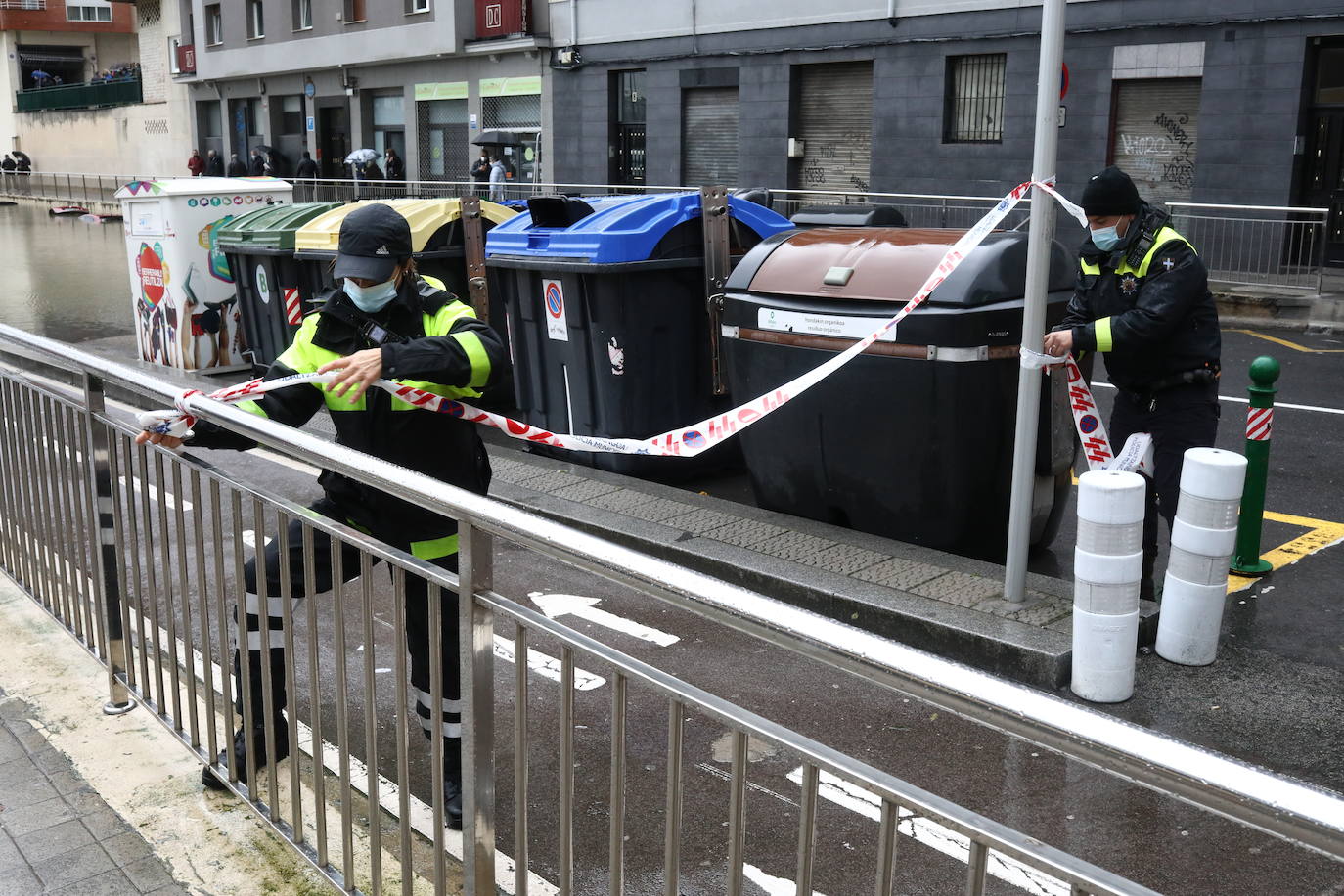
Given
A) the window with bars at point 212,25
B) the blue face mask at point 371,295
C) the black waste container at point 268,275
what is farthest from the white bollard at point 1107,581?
the window with bars at point 212,25

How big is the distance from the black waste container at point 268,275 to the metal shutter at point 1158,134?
1245cm

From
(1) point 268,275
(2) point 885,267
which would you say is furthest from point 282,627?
(1) point 268,275

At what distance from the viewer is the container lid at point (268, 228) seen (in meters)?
10.5

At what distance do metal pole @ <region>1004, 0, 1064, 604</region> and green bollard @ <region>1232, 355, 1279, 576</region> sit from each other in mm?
1038

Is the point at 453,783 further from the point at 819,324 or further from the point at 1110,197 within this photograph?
the point at 1110,197

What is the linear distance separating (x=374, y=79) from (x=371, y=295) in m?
32.6

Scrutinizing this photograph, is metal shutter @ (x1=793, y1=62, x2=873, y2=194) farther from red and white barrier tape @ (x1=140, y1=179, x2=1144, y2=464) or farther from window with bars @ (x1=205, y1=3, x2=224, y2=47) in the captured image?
window with bars @ (x1=205, y1=3, x2=224, y2=47)

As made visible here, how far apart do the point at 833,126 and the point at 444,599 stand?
2120 cm

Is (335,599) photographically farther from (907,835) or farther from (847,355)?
(847,355)

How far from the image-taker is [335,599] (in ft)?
9.53

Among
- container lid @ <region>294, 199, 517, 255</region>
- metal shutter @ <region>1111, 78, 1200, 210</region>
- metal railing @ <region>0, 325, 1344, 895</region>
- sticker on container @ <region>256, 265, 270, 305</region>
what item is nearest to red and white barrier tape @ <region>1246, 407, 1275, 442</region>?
metal railing @ <region>0, 325, 1344, 895</region>

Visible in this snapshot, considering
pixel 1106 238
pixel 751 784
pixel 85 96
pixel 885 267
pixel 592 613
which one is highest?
pixel 85 96

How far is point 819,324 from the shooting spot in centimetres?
611

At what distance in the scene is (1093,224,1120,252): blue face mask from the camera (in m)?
5.45
